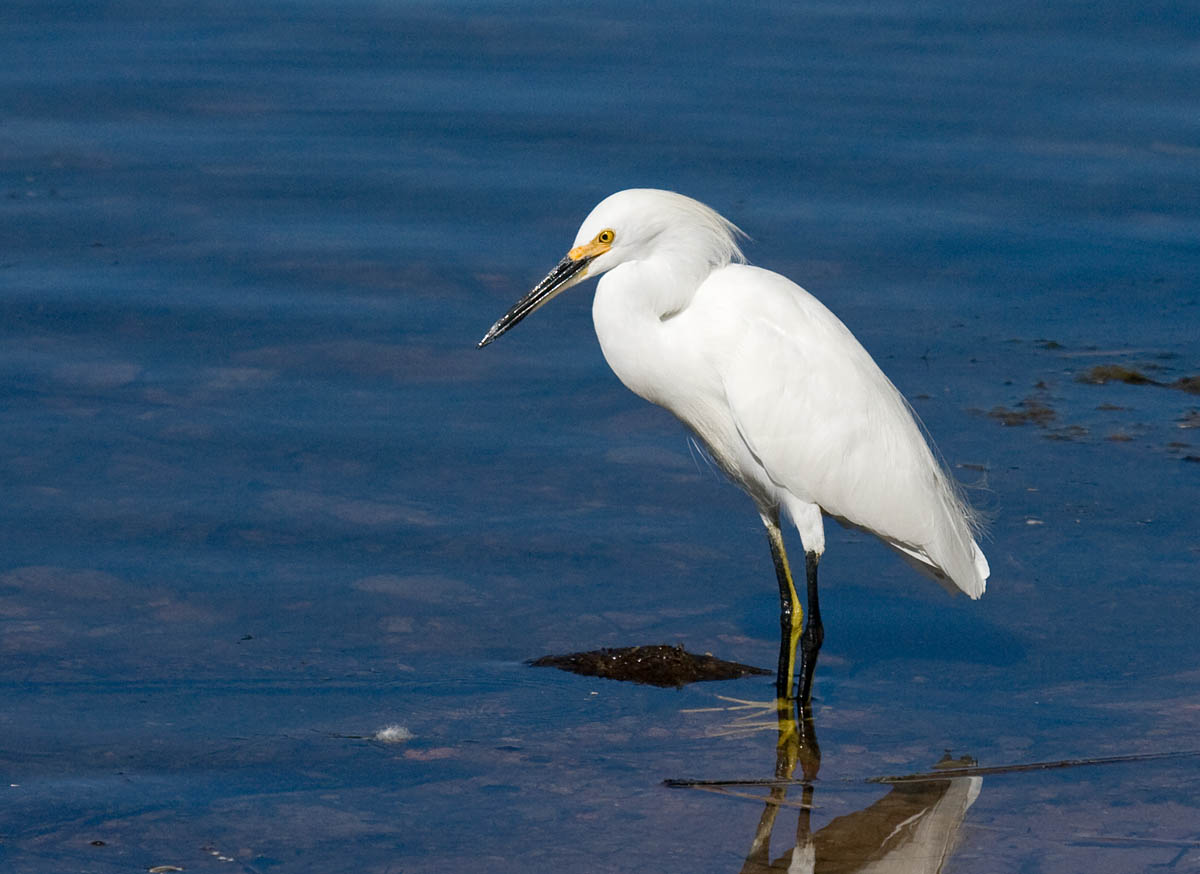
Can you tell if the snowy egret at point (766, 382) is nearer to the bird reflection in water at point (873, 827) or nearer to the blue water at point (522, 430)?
the blue water at point (522, 430)

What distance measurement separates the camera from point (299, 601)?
585 centimetres

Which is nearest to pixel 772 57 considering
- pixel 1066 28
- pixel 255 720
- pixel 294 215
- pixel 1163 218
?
pixel 1066 28

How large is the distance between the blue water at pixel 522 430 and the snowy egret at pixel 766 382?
18.0 inches

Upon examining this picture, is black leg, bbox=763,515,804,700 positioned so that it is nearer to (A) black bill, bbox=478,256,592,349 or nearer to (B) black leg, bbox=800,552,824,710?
(B) black leg, bbox=800,552,824,710

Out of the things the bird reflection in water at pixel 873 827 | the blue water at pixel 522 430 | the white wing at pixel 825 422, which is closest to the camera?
the bird reflection in water at pixel 873 827

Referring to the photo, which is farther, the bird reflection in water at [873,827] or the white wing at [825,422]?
the white wing at [825,422]

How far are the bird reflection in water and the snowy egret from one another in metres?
0.74

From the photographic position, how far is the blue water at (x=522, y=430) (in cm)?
463

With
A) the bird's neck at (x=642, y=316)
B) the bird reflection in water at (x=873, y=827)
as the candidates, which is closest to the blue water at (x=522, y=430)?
the bird reflection in water at (x=873, y=827)

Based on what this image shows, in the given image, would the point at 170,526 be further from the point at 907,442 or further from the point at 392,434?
the point at 907,442

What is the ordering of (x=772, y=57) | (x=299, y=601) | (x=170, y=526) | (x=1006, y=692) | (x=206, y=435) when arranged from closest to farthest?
(x=1006, y=692)
(x=299, y=601)
(x=170, y=526)
(x=206, y=435)
(x=772, y=57)

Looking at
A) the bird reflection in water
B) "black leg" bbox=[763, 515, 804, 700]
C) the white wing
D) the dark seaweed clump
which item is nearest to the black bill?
the white wing

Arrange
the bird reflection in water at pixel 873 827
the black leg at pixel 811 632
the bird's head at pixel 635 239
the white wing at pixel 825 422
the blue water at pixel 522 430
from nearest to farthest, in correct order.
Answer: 1. the bird reflection in water at pixel 873 827
2. the blue water at pixel 522 430
3. the bird's head at pixel 635 239
4. the white wing at pixel 825 422
5. the black leg at pixel 811 632

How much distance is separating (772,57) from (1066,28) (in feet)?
6.70
